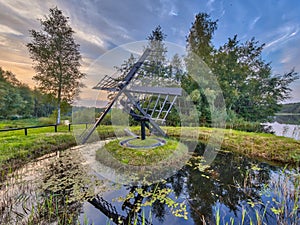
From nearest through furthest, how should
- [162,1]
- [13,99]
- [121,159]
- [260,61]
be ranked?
[121,159] < [162,1] < [260,61] < [13,99]

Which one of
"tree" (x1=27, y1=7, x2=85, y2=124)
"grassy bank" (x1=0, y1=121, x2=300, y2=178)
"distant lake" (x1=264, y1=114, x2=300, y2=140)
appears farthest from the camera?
"tree" (x1=27, y1=7, x2=85, y2=124)

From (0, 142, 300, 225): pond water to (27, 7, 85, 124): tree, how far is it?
9.30 meters

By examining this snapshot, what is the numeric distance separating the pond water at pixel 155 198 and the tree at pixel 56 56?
9.30 m

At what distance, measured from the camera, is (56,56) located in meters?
12.3

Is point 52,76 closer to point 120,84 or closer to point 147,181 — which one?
point 120,84

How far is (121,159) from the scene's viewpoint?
17.6 feet

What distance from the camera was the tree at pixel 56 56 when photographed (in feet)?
39.0

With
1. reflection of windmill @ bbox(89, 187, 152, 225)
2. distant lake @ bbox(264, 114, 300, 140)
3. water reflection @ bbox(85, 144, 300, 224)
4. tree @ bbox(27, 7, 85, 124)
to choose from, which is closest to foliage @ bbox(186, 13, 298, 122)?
distant lake @ bbox(264, 114, 300, 140)

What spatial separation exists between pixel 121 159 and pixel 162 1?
8.91 m

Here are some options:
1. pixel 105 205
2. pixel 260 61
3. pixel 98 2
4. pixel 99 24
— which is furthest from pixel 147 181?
pixel 260 61

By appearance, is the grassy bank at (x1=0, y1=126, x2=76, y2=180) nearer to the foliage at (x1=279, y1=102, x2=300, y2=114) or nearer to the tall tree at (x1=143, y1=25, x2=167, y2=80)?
the tall tree at (x1=143, y1=25, x2=167, y2=80)

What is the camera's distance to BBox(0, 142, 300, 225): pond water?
9.05 ft

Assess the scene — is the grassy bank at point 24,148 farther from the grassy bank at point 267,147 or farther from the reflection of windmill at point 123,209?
the grassy bank at point 267,147

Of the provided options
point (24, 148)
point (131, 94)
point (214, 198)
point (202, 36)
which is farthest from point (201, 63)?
point (24, 148)
